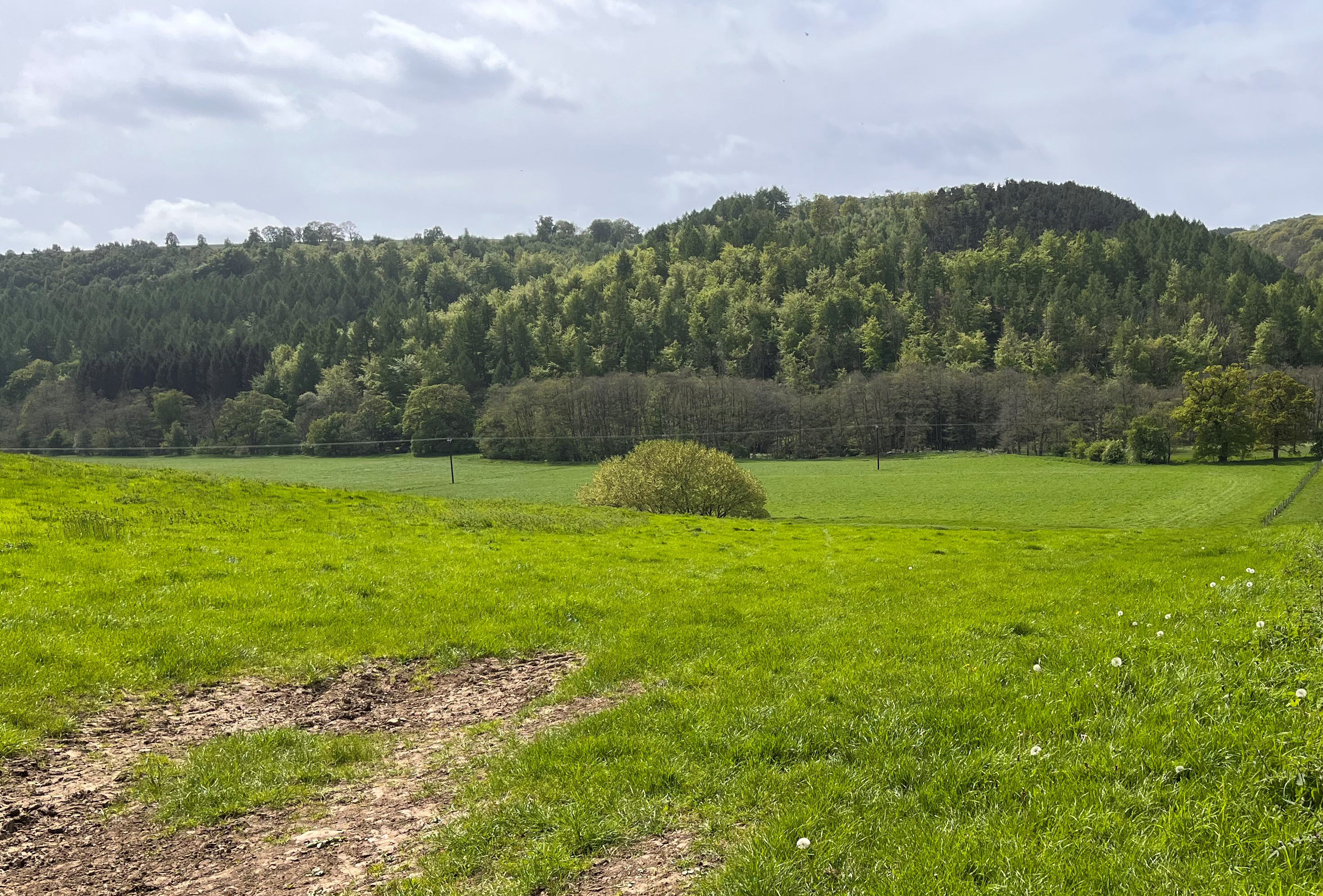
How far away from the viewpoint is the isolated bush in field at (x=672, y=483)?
4972cm

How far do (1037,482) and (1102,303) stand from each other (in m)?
98.7

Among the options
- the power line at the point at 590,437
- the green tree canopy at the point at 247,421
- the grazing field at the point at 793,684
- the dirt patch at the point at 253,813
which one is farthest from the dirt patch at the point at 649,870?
the green tree canopy at the point at 247,421

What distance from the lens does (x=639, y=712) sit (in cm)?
832

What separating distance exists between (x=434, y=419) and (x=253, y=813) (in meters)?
138

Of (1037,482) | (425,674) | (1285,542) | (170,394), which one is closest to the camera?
(425,674)

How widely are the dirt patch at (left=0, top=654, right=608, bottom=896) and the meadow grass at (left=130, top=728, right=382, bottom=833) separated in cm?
19

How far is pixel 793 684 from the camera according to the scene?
29.0 ft

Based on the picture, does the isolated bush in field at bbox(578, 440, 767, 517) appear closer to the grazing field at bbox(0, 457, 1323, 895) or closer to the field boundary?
the grazing field at bbox(0, 457, 1323, 895)

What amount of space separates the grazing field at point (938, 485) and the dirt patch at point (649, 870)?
184 feet

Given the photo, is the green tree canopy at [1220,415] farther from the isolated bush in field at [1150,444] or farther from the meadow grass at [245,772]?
the meadow grass at [245,772]

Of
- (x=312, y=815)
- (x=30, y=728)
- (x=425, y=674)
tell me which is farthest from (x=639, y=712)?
(x=30, y=728)

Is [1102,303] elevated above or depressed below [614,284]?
below

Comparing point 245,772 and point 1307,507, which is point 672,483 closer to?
point 245,772

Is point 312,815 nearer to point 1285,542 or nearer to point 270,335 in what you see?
point 1285,542
